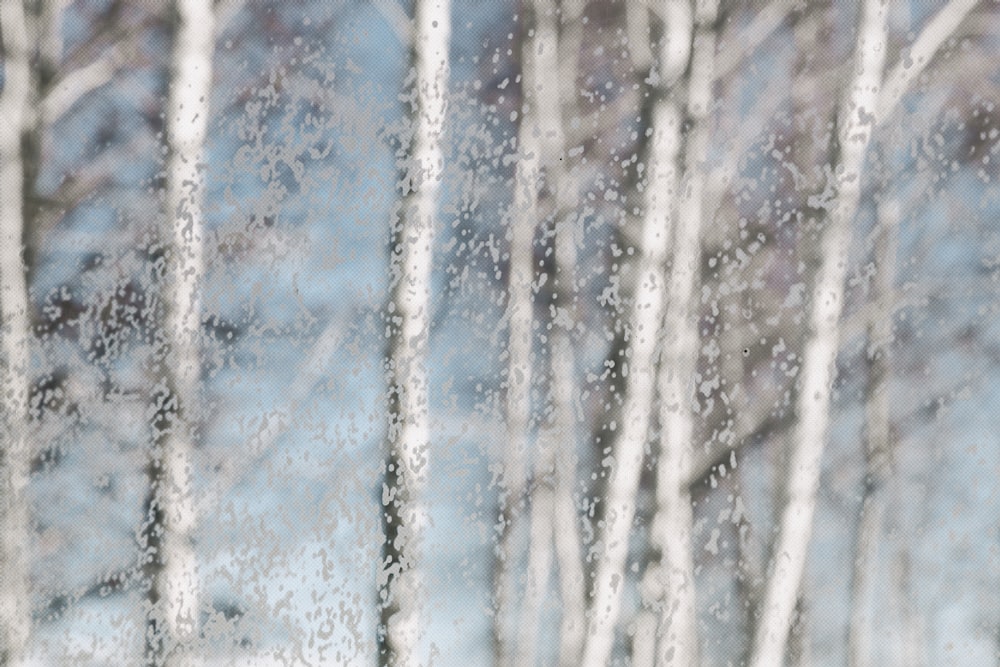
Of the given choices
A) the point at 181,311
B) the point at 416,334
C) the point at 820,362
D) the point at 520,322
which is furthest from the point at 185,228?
the point at 820,362

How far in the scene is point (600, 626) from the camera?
2.76 m

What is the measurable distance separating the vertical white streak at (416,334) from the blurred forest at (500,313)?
0.58 m

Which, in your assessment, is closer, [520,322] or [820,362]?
[820,362]

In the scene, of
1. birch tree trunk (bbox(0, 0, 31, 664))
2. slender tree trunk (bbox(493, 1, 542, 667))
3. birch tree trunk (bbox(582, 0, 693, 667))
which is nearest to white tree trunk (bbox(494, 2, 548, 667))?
slender tree trunk (bbox(493, 1, 542, 667))

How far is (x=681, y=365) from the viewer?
2.82m

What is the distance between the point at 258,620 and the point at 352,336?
0.85m

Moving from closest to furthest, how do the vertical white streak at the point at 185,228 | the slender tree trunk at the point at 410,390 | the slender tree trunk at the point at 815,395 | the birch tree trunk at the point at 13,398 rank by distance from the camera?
the slender tree trunk at the point at 410,390
the slender tree trunk at the point at 815,395
the vertical white streak at the point at 185,228
the birch tree trunk at the point at 13,398

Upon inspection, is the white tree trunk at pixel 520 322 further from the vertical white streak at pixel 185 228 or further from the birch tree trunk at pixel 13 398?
the birch tree trunk at pixel 13 398

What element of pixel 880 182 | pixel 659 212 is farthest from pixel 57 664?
pixel 880 182

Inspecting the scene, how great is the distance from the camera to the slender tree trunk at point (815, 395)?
2.71m

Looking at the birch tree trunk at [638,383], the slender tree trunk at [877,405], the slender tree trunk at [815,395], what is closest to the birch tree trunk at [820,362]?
the slender tree trunk at [815,395]

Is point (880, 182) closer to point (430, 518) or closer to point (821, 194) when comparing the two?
point (821, 194)

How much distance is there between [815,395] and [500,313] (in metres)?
1.13

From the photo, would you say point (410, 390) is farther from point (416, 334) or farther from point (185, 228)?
point (185, 228)
